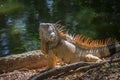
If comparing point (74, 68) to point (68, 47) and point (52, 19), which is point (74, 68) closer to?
point (68, 47)

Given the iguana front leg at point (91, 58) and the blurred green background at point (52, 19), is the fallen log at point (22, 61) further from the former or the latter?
the blurred green background at point (52, 19)

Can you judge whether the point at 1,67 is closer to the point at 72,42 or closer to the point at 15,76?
the point at 15,76

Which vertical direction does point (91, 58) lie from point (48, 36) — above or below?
below

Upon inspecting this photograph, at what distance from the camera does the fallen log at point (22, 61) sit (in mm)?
6845

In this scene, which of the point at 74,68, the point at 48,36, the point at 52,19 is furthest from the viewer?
the point at 52,19

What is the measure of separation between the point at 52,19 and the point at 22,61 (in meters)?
8.24

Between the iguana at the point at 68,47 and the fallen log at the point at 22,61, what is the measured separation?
40 cm

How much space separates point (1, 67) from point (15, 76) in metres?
0.71

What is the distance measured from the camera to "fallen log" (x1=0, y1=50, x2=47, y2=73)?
22.5 ft

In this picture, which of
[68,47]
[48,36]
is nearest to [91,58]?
[68,47]

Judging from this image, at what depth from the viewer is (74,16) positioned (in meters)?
16.0

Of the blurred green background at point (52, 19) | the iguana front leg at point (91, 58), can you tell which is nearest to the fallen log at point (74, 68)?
the iguana front leg at point (91, 58)

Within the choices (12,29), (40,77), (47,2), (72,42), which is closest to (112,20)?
(12,29)

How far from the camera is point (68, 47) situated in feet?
21.4
